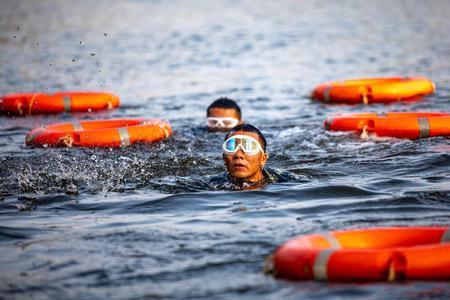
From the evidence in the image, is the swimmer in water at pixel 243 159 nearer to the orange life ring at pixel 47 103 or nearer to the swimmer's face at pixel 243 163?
the swimmer's face at pixel 243 163

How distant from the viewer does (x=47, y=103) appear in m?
16.9

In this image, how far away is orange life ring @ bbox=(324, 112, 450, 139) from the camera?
12.5 meters

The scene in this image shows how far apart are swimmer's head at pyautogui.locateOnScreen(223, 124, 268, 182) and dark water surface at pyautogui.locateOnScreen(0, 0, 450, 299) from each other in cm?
32

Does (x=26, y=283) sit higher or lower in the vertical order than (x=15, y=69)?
lower

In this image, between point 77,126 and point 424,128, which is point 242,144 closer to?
point 424,128

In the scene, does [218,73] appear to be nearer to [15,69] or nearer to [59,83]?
[59,83]

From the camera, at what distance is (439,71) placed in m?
21.2

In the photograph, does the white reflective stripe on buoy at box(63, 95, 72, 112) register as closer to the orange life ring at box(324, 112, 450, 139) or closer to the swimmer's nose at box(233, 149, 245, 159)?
the orange life ring at box(324, 112, 450, 139)

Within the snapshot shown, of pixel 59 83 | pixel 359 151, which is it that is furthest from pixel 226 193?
pixel 59 83

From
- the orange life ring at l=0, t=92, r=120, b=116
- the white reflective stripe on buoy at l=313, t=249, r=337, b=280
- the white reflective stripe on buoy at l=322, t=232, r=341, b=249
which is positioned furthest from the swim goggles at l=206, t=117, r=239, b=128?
the white reflective stripe on buoy at l=313, t=249, r=337, b=280

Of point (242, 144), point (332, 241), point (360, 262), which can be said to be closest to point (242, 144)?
point (242, 144)

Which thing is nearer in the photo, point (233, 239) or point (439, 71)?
point (233, 239)

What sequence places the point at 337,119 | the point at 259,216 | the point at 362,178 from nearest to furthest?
the point at 259,216 → the point at 362,178 → the point at 337,119

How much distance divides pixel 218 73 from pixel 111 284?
16.4 metres
